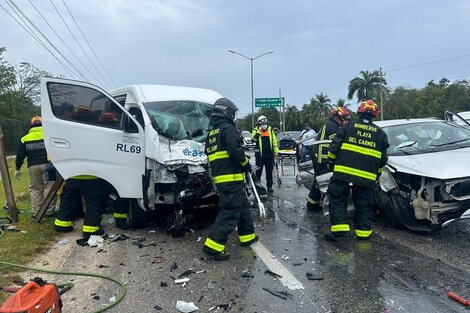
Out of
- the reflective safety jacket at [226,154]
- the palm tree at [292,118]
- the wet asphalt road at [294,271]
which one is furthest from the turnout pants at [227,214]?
the palm tree at [292,118]

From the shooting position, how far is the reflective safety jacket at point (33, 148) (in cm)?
700

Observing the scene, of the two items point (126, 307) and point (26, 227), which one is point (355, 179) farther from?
point (26, 227)

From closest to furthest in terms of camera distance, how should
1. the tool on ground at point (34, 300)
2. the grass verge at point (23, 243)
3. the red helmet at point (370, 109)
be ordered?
the tool on ground at point (34, 300)
the grass verge at point (23, 243)
the red helmet at point (370, 109)

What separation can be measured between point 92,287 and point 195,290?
3.42 ft

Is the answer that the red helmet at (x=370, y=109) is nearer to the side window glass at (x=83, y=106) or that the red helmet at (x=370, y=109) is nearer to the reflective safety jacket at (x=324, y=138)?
the reflective safety jacket at (x=324, y=138)

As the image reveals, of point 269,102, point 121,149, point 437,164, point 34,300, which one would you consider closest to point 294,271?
point 437,164

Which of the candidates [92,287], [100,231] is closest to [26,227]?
[100,231]

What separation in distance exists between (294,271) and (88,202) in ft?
10.6

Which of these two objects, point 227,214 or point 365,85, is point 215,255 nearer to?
point 227,214

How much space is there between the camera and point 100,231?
5902 mm

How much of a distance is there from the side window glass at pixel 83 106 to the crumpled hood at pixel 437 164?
400cm

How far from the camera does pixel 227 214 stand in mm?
4863

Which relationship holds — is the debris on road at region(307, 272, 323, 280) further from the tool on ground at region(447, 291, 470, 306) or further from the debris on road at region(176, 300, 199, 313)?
the debris on road at region(176, 300, 199, 313)

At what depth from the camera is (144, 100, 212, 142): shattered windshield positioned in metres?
6.05
